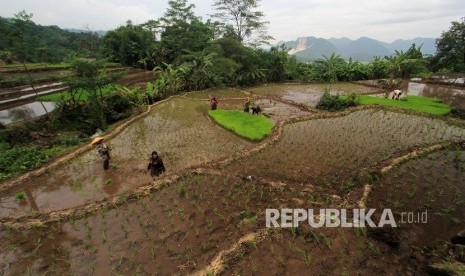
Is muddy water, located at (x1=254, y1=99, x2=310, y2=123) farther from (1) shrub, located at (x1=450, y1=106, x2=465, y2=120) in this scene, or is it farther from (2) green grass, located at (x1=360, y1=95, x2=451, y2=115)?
(1) shrub, located at (x1=450, y1=106, x2=465, y2=120)

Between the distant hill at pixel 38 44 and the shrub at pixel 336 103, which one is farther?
Answer: the distant hill at pixel 38 44

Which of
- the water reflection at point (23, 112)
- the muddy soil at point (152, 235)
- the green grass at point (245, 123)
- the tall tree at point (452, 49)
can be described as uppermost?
the tall tree at point (452, 49)

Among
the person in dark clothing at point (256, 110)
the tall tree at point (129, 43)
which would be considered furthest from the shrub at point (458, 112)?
the tall tree at point (129, 43)

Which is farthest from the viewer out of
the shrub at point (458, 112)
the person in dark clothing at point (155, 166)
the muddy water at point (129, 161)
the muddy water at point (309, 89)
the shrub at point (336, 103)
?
the muddy water at point (309, 89)

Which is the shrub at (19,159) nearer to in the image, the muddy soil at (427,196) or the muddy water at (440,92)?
the muddy soil at (427,196)

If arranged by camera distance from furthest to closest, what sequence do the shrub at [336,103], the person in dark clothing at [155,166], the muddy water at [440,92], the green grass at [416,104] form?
the muddy water at [440,92], the shrub at [336,103], the green grass at [416,104], the person in dark clothing at [155,166]

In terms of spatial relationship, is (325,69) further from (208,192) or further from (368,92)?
(208,192)

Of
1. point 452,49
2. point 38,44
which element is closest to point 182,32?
point 38,44
